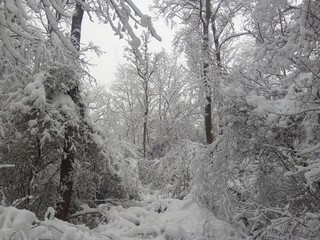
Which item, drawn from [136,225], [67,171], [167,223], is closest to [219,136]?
[167,223]

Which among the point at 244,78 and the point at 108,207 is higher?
the point at 244,78

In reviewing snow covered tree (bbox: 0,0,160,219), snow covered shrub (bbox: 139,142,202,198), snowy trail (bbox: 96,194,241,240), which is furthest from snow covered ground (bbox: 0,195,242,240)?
snow covered shrub (bbox: 139,142,202,198)

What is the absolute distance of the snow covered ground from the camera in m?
1.99

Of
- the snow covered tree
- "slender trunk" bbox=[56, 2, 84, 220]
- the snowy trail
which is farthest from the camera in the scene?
"slender trunk" bbox=[56, 2, 84, 220]

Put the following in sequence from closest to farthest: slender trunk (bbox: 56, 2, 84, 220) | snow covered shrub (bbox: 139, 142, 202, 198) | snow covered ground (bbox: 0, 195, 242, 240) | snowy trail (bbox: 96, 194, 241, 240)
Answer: snow covered ground (bbox: 0, 195, 242, 240) < snowy trail (bbox: 96, 194, 241, 240) < slender trunk (bbox: 56, 2, 84, 220) < snow covered shrub (bbox: 139, 142, 202, 198)

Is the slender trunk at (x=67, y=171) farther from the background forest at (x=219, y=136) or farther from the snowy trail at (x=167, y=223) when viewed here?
the snowy trail at (x=167, y=223)

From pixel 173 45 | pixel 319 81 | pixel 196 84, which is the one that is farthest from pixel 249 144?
pixel 173 45

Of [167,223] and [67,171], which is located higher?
[67,171]

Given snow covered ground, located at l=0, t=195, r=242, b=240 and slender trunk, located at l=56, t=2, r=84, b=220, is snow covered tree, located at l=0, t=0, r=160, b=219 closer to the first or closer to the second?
slender trunk, located at l=56, t=2, r=84, b=220

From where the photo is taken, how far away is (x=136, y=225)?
19.4 ft

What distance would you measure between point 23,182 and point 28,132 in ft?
3.09

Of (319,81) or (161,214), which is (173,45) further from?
(319,81)

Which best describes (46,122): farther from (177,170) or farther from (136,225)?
(177,170)

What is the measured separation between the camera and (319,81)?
3303mm
